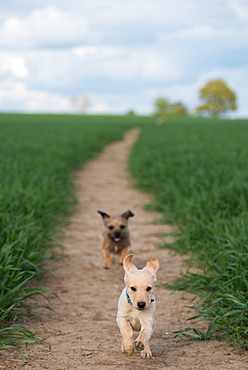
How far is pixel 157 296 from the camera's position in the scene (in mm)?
4820

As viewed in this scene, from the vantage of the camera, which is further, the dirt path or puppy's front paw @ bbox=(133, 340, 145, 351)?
the dirt path

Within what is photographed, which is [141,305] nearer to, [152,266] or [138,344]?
[152,266]

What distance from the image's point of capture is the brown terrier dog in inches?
218

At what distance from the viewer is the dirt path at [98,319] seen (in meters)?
3.21

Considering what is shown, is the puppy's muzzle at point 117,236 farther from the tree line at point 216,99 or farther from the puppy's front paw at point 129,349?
the tree line at point 216,99

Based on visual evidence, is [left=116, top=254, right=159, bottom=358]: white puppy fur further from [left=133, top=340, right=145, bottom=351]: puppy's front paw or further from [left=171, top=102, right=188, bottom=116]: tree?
[left=171, top=102, right=188, bottom=116]: tree

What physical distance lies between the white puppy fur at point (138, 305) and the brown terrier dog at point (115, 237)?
7.77 ft

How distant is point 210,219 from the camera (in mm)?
7078

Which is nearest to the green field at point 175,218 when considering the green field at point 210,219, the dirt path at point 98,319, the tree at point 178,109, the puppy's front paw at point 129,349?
the green field at point 210,219

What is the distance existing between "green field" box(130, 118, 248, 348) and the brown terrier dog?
863 millimetres

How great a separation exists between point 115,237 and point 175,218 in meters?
2.68

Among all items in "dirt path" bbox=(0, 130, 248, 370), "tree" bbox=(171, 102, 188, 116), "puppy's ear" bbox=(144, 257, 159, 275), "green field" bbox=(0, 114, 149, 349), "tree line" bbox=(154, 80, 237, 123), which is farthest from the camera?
"tree line" bbox=(154, 80, 237, 123)

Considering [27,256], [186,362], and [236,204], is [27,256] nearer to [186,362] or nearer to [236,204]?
[186,362]

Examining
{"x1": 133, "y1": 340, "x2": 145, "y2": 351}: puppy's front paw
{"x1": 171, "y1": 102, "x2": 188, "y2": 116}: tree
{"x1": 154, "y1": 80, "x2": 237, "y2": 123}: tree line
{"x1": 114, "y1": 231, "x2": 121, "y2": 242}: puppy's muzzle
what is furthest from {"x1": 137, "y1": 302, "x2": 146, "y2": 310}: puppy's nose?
{"x1": 154, "y1": 80, "x2": 237, "y2": 123}: tree line
